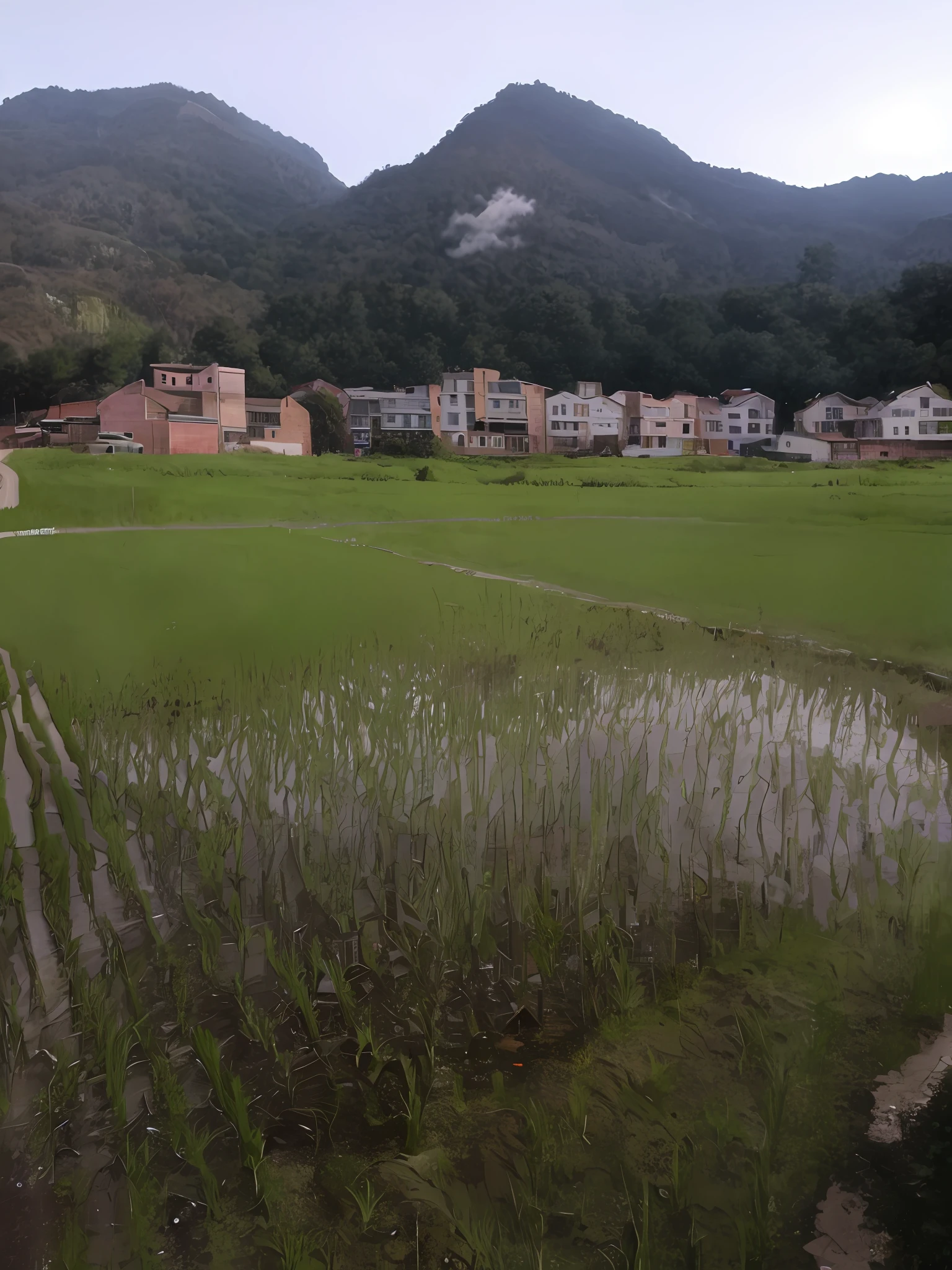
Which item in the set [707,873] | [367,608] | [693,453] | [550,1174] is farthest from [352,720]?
[693,453]

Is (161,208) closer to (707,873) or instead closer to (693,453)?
(693,453)

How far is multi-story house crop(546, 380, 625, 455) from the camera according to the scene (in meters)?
2.66

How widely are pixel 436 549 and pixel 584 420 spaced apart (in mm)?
615

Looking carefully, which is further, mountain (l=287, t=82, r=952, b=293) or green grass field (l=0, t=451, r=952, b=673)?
mountain (l=287, t=82, r=952, b=293)

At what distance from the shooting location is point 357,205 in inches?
102

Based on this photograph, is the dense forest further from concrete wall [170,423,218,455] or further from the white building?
concrete wall [170,423,218,455]

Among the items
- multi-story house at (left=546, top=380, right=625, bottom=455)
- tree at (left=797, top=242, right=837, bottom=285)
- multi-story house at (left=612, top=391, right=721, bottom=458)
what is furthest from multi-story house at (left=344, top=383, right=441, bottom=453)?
tree at (left=797, top=242, right=837, bottom=285)

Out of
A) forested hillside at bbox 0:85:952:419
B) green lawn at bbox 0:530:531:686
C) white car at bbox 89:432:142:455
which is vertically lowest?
green lawn at bbox 0:530:531:686

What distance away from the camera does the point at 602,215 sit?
277cm

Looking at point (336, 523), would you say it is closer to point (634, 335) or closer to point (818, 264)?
point (634, 335)

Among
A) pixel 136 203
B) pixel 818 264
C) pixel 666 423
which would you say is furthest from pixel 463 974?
pixel 818 264

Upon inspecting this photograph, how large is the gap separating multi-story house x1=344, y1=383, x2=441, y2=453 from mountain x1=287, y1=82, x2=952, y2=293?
373mm

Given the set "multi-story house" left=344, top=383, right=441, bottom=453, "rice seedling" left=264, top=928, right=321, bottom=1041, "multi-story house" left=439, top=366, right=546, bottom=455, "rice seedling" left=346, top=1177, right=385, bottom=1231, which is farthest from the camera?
"multi-story house" left=439, top=366, right=546, bottom=455

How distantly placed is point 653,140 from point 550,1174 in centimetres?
267
